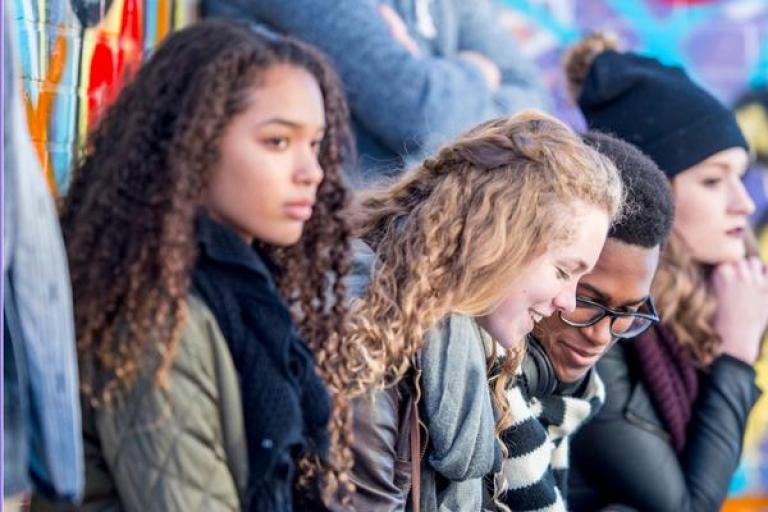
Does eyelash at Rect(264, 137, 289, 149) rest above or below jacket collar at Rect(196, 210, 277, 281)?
above

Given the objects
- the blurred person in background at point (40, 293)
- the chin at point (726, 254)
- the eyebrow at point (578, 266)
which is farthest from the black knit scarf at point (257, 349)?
the chin at point (726, 254)

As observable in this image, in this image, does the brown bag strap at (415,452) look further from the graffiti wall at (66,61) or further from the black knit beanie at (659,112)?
the black knit beanie at (659,112)

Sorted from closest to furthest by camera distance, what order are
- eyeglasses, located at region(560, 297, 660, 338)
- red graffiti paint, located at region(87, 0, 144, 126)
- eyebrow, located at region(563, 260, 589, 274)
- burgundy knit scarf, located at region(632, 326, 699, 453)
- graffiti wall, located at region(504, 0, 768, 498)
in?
1. eyebrow, located at region(563, 260, 589, 274)
2. eyeglasses, located at region(560, 297, 660, 338)
3. red graffiti paint, located at region(87, 0, 144, 126)
4. burgundy knit scarf, located at region(632, 326, 699, 453)
5. graffiti wall, located at region(504, 0, 768, 498)

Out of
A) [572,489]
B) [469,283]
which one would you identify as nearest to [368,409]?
[469,283]

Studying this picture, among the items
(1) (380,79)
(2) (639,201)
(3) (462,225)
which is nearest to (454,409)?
(3) (462,225)

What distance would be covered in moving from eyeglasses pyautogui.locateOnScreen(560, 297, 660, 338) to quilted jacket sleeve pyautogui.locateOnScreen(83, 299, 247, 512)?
4.26 feet

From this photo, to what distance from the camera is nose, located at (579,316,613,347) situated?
12.3 feet

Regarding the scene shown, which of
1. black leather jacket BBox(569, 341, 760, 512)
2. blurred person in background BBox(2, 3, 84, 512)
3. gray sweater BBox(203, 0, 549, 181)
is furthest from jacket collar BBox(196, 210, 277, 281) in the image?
black leather jacket BBox(569, 341, 760, 512)

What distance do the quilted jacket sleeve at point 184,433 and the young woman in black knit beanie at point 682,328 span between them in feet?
6.13

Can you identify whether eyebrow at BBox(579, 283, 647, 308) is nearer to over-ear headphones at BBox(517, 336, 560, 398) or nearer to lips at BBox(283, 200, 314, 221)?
over-ear headphones at BBox(517, 336, 560, 398)

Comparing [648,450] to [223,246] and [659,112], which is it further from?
[223,246]

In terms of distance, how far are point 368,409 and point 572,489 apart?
4.62 feet

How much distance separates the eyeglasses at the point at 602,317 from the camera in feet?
12.3

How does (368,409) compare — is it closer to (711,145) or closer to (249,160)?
(249,160)
